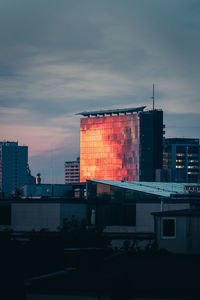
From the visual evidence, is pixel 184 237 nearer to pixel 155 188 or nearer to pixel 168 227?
pixel 168 227

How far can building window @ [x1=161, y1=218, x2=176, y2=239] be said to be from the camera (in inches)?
2115

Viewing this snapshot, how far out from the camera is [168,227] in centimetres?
5462

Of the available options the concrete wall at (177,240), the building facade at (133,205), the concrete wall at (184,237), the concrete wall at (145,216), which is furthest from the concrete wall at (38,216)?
the concrete wall at (184,237)

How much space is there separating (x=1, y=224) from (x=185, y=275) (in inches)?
Answer: 2563

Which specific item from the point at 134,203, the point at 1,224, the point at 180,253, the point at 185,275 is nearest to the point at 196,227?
the point at 180,253

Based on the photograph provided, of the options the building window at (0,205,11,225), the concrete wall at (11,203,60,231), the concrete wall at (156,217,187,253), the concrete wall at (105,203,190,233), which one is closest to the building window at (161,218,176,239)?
the concrete wall at (156,217,187,253)

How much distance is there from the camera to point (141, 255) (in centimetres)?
4900

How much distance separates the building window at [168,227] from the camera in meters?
A: 53.7

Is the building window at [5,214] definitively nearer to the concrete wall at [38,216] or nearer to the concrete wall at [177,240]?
the concrete wall at [38,216]

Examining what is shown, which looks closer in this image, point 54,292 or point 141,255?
point 54,292

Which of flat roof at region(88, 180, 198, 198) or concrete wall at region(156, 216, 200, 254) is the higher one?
flat roof at region(88, 180, 198, 198)

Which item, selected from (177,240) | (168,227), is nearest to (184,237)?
(177,240)

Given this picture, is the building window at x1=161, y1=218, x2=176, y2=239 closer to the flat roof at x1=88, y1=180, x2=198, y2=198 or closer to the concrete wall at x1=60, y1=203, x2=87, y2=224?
the concrete wall at x1=60, y1=203, x2=87, y2=224

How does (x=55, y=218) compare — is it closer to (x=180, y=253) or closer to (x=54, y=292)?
(x=180, y=253)
